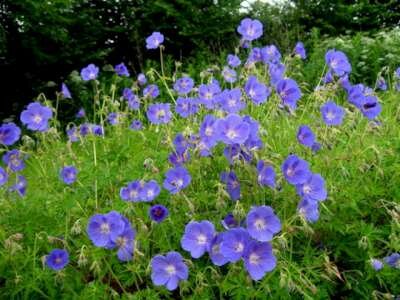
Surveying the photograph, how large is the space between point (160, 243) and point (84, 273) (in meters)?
0.30

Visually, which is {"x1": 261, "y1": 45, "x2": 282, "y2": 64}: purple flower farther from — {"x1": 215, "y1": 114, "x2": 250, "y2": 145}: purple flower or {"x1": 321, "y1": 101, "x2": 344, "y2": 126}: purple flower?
{"x1": 215, "y1": 114, "x2": 250, "y2": 145}: purple flower

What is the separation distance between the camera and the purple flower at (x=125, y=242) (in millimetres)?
2176

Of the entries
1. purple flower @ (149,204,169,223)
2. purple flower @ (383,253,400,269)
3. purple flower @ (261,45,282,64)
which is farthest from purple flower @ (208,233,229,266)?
purple flower @ (261,45,282,64)

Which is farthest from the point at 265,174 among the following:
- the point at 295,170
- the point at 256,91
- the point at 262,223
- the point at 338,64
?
the point at 338,64

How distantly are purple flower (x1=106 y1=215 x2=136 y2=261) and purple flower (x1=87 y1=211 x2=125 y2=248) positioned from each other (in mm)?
18

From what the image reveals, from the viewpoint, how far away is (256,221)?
2041 millimetres

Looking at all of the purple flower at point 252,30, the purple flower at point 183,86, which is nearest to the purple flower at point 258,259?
the purple flower at point 183,86

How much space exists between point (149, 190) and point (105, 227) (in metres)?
0.27

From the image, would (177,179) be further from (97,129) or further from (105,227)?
(97,129)

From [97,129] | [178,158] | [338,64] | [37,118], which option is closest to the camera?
[178,158]

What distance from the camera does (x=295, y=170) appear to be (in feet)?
7.21

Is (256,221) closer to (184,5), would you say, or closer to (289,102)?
(289,102)

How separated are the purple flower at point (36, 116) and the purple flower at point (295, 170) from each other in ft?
3.98

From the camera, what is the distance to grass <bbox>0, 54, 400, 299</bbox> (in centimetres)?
219
